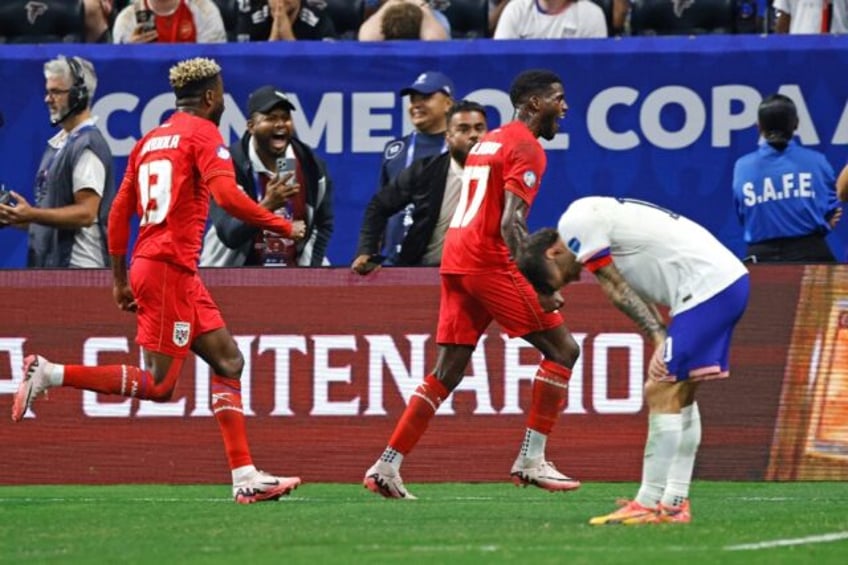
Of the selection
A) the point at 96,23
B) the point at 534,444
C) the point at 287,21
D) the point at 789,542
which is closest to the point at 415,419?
the point at 534,444

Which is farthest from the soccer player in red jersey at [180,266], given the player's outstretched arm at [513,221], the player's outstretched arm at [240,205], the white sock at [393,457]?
the player's outstretched arm at [513,221]

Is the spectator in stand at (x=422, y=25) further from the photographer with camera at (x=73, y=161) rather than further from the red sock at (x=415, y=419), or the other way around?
the red sock at (x=415, y=419)

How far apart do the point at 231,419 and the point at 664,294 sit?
2705 millimetres

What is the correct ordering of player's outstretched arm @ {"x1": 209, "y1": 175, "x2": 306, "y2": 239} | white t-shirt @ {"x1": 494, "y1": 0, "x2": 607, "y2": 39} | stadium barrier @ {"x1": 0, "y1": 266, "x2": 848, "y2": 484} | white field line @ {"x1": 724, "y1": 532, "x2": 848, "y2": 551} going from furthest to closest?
1. white t-shirt @ {"x1": 494, "y1": 0, "x2": 607, "y2": 39}
2. stadium barrier @ {"x1": 0, "y1": 266, "x2": 848, "y2": 484}
3. player's outstretched arm @ {"x1": 209, "y1": 175, "x2": 306, "y2": 239}
4. white field line @ {"x1": 724, "y1": 532, "x2": 848, "y2": 551}

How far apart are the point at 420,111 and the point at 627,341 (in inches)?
81.7

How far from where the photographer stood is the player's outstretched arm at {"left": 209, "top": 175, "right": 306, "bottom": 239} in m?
10.4

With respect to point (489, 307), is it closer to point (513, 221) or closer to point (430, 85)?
point (513, 221)

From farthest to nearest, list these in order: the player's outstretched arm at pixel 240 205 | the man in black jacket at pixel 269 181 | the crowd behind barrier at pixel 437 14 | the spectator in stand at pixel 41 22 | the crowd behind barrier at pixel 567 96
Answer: the spectator in stand at pixel 41 22 → the crowd behind barrier at pixel 437 14 → the crowd behind barrier at pixel 567 96 → the man in black jacket at pixel 269 181 → the player's outstretched arm at pixel 240 205

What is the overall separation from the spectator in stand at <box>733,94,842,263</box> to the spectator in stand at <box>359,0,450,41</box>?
114 inches

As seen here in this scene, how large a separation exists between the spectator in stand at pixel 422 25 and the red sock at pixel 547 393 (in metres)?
4.70

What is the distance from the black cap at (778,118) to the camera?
13602 millimetres

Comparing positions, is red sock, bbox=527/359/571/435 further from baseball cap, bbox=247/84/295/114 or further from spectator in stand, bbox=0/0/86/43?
spectator in stand, bbox=0/0/86/43

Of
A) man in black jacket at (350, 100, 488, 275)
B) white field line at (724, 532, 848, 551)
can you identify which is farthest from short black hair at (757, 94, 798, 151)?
white field line at (724, 532, 848, 551)

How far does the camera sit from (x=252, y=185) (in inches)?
521
